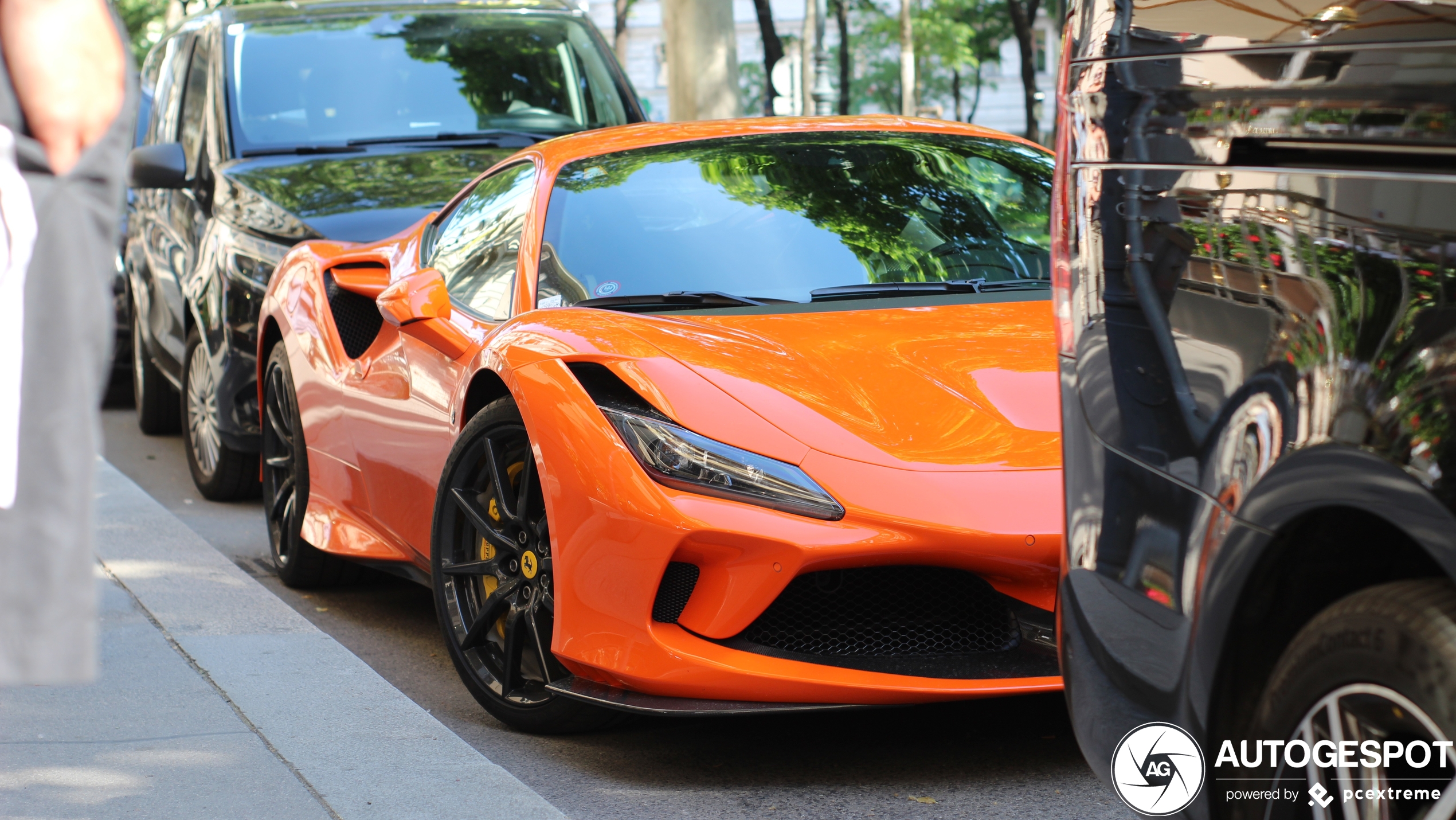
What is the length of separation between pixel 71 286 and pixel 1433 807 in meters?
1.63

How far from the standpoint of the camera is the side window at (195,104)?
28.0 ft

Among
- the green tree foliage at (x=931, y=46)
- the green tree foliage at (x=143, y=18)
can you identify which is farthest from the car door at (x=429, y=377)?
the green tree foliage at (x=143, y=18)

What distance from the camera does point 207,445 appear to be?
24.9ft

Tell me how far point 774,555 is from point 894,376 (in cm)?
64

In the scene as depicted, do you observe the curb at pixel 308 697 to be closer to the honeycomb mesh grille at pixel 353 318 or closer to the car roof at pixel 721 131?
the honeycomb mesh grille at pixel 353 318

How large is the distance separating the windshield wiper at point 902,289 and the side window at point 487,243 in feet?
2.80

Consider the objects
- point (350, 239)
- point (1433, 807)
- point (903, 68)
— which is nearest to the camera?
point (1433, 807)

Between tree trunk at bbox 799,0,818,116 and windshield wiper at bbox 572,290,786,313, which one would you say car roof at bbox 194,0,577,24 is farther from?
tree trunk at bbox 799,0,818,116

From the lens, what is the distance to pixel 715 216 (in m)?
4.81

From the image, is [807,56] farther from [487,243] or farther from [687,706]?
[687,706]

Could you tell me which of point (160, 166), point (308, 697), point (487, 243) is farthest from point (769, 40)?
point (308, 697)

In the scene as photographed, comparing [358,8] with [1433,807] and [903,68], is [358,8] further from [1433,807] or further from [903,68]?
[903,68]

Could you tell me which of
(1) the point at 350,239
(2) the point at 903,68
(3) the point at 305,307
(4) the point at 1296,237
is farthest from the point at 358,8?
(2) the point at 903,68

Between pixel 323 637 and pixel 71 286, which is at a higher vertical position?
pixel 71 286
